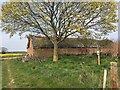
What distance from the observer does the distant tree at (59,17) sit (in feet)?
67.1

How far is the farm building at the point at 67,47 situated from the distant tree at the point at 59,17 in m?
4.68

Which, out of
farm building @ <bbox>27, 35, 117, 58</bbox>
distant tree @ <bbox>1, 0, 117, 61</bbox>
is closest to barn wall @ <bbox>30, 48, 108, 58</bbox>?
farm building @ <bbox>27, 35, 117, 58</bbox>

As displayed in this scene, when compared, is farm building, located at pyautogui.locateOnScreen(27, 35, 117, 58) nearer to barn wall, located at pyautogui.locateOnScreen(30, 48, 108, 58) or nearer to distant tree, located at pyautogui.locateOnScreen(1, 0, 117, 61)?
barn wall, located at pyautogui.locateOnScreen(30, 48, 108, 58)

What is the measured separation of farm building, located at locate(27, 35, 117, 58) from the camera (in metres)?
27.3

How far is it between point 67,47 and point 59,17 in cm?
889

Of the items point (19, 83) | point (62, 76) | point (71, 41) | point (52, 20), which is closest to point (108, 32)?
point (52, 20)

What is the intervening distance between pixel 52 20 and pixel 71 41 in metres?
10.2

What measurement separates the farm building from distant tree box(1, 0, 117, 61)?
15.4ft

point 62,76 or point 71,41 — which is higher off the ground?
point 71,41

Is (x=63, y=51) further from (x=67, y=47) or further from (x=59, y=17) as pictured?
(x=59, y=17)

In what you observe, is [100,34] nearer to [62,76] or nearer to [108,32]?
[108,32]

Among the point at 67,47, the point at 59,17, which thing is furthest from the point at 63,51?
the point at 59,17

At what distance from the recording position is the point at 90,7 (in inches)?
799

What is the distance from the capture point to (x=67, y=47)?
30.0 metres
